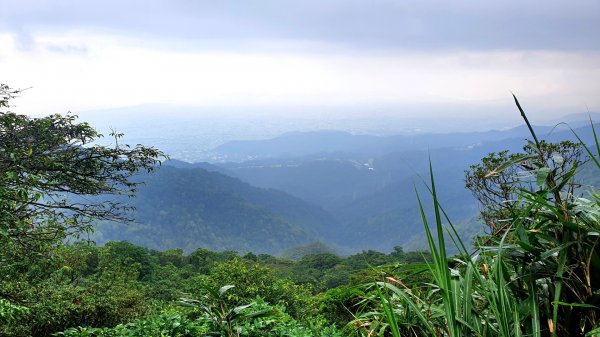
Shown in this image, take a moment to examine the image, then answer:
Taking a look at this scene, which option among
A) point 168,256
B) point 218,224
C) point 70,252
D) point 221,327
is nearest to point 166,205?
point 218,224

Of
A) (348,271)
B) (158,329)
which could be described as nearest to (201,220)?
(348,271)

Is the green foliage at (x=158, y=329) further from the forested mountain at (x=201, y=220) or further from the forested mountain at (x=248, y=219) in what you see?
the forested mountain at (x=201, y=220)

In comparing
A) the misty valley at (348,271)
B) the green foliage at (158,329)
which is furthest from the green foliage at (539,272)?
the green foliage at (158,329)

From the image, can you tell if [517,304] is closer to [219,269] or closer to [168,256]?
[219,269]

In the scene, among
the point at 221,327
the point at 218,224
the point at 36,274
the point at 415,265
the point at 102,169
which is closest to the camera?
the point at 415,265

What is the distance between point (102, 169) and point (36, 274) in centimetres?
214

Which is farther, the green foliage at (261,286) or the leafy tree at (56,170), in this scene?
the green foliage at (261,286)

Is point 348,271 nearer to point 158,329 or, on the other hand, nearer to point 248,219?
point 158,329

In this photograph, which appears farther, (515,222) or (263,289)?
(263,289)

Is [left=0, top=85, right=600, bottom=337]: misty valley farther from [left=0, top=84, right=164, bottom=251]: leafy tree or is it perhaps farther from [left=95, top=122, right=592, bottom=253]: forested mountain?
[left=95, top=122, right=592, bottom=253]: forested mountain

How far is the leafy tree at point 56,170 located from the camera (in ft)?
13.2

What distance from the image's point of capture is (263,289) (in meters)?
8.80

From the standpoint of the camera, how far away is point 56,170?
192 inches

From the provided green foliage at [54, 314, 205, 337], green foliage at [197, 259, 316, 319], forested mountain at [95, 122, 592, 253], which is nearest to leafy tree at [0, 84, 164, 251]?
green foliage at [54, 314, 205, 337]
